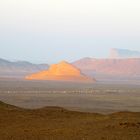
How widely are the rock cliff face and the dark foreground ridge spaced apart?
9534 centimetres

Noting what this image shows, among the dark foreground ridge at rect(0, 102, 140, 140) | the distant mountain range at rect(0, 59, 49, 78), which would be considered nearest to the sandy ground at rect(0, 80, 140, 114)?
the dark foreground ridge at rect(0, 102, 140, 140)

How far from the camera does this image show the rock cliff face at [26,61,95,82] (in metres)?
120

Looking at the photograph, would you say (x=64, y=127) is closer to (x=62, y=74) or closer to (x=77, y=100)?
(x=77, y=100)

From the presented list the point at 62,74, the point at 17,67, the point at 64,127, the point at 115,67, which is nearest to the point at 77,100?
the point at 64,127

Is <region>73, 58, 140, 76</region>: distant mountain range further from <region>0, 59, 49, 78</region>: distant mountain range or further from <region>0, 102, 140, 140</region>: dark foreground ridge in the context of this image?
<region>0, 102, 140, 140</region>: dark foreground ridge

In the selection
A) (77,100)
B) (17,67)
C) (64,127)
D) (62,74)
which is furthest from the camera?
(17,67)

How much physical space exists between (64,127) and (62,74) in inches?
4248

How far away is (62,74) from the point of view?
125 metres

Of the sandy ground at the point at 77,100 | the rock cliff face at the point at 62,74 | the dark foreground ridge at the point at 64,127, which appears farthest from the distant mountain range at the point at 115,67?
the dark foreground ridge at the point at 64,127

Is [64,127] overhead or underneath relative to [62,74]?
underneath

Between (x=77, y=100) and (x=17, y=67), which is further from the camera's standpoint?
(x=17, y=67)

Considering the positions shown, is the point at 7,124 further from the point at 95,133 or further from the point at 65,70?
the point at 65,70

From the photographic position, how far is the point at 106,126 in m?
16.9

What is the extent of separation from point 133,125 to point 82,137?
2.72 metres
